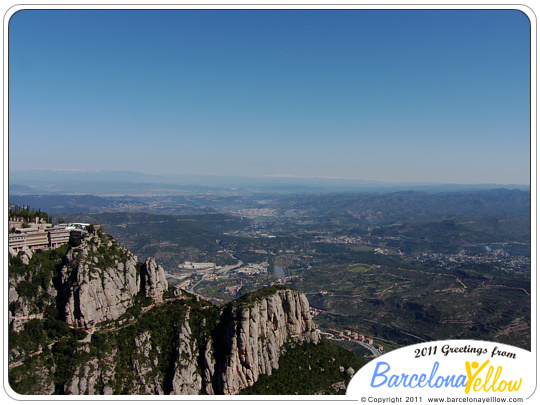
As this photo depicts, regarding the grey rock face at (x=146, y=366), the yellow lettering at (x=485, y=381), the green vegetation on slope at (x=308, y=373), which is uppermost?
the yellow lettering at (x=485, y=381)

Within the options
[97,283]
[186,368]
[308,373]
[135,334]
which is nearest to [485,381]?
[308,373]

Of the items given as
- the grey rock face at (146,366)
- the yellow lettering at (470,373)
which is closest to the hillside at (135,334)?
the grey rock face at (146,366)

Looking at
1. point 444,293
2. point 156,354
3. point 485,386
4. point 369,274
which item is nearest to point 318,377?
point 156,354

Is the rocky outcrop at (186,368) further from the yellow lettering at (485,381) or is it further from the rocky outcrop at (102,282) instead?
the yellow lettering at (485,381)

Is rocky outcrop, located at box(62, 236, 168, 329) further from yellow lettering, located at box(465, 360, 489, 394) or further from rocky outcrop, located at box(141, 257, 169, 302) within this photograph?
yellow lettering, located at box(465, 360, 489, 394)

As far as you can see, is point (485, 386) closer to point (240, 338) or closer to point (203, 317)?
point (240, 338)

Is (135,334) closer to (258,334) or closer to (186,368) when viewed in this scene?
(186,368)
